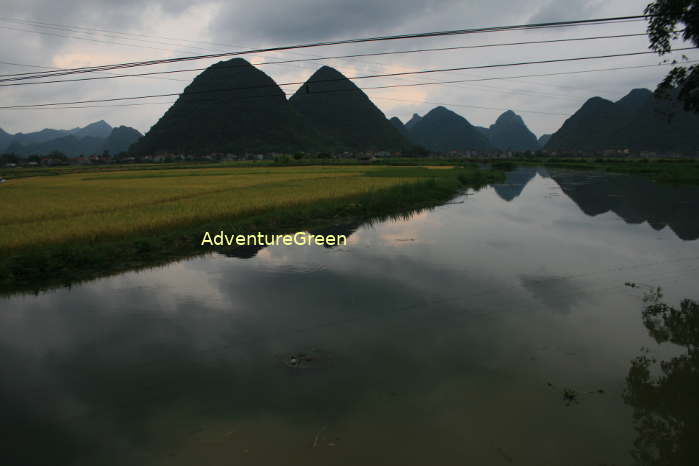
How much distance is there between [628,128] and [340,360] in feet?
447

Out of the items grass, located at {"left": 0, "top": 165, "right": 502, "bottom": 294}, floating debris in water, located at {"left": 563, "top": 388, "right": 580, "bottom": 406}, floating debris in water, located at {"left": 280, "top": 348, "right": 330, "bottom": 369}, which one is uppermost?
grass, located at {"left": 0, "top": 165, "right": 502, "bottom": 294}

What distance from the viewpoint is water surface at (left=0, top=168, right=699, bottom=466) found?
3344mm

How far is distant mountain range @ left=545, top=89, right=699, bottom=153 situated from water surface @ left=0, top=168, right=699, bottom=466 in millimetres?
86485

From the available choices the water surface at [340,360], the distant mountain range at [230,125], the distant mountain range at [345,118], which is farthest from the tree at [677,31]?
the distant mountain range at [345,118]

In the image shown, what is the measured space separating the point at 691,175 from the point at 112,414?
4152cm

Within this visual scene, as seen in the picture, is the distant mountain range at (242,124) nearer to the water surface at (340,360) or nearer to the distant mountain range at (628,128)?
the distant mountain range at (628,128)

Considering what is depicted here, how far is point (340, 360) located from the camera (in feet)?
15.5

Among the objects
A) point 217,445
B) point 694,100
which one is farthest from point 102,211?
point 694,100

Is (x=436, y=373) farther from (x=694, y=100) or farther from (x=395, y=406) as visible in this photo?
(x=694, y=100)

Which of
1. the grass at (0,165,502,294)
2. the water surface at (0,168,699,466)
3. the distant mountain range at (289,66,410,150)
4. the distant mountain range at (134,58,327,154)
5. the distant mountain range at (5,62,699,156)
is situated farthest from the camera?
the distant mountain range at (289,66,410,150)

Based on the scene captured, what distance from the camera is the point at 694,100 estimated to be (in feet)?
31.4

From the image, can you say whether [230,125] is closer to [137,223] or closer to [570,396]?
[137,223]

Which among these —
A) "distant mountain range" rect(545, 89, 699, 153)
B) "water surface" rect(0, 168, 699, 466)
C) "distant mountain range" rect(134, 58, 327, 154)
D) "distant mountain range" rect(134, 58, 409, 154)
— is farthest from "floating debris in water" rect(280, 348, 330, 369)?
"distant mountain range" rect(134, 58, 327, 154)

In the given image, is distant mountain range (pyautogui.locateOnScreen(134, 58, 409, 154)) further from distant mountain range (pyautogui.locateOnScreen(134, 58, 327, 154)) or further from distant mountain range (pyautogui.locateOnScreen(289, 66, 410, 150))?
distant mountain range (pyautogui.locateOnScreen(289, 66, 410, 150))
